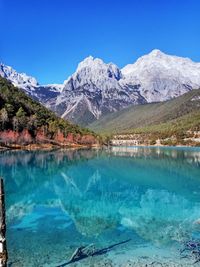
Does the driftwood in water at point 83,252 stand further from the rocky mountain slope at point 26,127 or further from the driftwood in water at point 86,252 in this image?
the rocky mountain slope at point 26,127

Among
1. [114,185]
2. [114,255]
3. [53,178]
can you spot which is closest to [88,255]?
[114,255]

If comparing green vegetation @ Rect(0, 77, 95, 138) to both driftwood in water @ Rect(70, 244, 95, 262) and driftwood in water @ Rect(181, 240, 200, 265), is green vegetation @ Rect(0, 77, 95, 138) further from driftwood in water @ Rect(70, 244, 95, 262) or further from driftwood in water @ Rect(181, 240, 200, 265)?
driftwood in water @ Rect(181, 240, 200, 265)

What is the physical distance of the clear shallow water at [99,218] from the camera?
72.0 feet

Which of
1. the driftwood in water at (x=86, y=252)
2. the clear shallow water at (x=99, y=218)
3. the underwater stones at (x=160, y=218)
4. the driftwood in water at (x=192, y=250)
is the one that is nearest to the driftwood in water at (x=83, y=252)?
the driftwood in water at (x=86, y=252)

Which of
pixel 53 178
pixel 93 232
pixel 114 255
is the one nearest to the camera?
pixel 114 255

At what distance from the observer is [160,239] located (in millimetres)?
25125

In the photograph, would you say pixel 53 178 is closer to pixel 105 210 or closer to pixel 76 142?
pixel 105 210

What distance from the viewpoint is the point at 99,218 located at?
32.7m

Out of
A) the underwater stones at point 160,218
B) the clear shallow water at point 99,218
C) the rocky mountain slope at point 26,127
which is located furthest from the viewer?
the rocky mountain slope at point 26,127

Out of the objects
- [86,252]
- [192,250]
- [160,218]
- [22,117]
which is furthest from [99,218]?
[22,117]

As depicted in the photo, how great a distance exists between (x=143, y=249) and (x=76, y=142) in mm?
170933

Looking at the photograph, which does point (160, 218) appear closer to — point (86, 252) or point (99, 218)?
point (99, 218)

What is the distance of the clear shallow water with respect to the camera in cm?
2194

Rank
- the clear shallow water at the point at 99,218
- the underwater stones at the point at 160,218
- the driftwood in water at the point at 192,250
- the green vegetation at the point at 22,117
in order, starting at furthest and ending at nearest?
the green vegetation at the point at 22,117
the underwater stones at the point at 160,218
the clear shallow water at the point at 99,218
the driftwood in water at the point at 192,250
